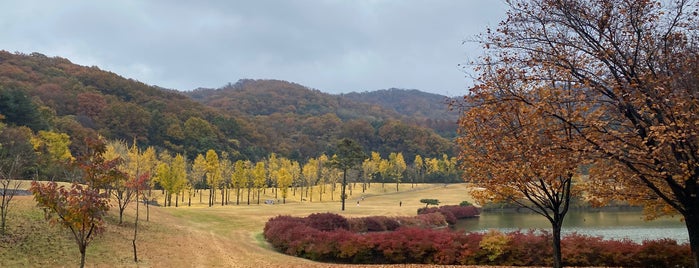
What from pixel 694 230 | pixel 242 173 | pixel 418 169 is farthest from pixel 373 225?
pixel 418 169

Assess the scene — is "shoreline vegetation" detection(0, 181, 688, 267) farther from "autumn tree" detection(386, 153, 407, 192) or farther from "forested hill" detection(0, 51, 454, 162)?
"autumn tree" detection(386, 153, 407, 192)

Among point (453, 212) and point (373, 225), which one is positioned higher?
point (373, 225)

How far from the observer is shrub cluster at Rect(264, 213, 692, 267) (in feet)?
61.7

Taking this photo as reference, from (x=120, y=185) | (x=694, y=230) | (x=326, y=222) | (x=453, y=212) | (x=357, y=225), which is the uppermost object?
(x=120, y=185)

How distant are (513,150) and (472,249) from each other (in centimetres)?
1107

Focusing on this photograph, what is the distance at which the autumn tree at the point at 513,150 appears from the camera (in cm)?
1049

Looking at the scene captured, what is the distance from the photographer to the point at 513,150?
1178 centimetres

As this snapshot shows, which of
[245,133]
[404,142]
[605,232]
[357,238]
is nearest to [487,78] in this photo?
[357,238]

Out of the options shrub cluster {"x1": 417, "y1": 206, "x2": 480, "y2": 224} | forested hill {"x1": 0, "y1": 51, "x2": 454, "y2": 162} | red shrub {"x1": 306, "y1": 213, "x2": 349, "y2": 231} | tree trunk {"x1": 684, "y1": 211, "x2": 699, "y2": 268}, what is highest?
forested hill {"x1": 0, "y1": 51, "x2": 454, "y2": 162}

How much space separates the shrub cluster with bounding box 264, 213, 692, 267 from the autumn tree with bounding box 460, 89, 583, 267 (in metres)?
7.77

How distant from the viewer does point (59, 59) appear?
174750 mm

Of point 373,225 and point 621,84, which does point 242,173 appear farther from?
point 621,84

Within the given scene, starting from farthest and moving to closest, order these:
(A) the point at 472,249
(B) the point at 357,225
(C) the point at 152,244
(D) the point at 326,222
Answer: (B) the point at 357,225, (D) the point at 326,222, (C) the point at 152,244, (A) the point at 472,249

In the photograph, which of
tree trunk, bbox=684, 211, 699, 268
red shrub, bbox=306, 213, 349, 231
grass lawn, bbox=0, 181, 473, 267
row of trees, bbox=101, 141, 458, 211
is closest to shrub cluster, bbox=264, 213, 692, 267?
grass lawn, bbox=0, 181, 473, 267
